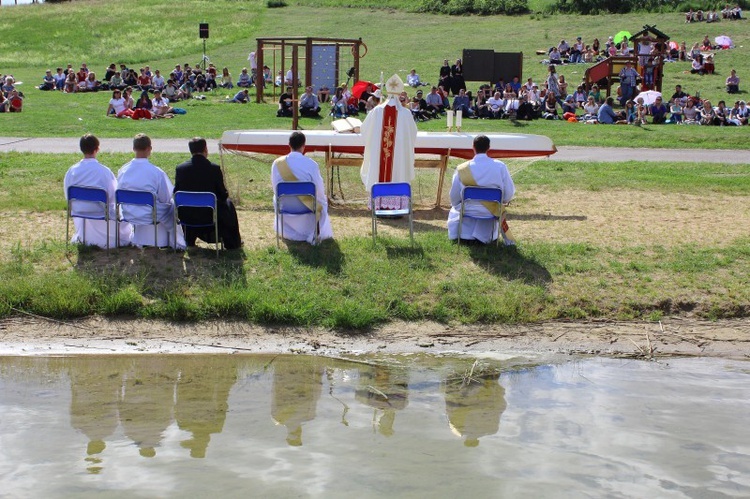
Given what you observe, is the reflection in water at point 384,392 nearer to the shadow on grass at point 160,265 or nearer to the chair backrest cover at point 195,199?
the shadow on grass at point 160,265

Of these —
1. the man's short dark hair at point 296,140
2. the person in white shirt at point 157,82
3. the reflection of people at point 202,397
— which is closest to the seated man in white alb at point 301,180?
the man's short dark hair at point 296,140

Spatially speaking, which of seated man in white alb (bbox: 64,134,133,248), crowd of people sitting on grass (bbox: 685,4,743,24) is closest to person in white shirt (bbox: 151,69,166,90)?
seated man in white alb (bbox: 64,134,133,248)

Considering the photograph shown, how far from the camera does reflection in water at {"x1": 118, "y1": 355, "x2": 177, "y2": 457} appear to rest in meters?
6.94

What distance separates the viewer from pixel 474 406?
7.68m

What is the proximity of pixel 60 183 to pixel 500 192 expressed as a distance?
7.13 metres

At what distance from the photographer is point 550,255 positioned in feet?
36.6

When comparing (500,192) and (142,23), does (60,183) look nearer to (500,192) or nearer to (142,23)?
(500,192)

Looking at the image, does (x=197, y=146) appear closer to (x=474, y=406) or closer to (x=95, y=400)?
(x=95, y=400)

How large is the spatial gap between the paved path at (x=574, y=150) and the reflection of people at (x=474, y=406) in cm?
1140

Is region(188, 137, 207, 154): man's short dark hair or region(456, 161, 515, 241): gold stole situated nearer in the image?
region(188, 137, 207, 154): man's short dark hair

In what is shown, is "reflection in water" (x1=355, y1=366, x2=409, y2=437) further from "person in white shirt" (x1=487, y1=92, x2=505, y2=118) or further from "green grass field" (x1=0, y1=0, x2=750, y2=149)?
"person in white shirt" (x1=487, y1=92, x2=505, y2=118)

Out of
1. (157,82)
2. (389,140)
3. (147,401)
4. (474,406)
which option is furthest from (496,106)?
(147,401)

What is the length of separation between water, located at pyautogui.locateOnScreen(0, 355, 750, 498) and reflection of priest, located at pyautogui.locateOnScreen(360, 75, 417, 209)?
472 cm

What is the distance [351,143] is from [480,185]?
9.28ft
